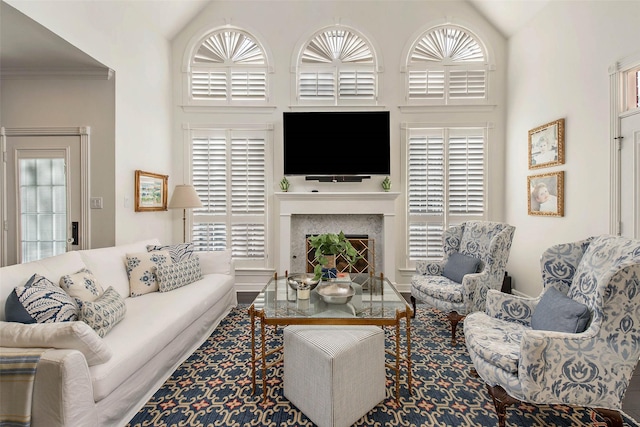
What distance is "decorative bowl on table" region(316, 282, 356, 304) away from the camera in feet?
7.54

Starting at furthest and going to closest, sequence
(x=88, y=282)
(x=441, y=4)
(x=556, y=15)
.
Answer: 1. (x=441, y=4)
2. (x=556, y=15)
3. (x=88, y=282)

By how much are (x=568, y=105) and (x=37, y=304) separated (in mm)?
4814

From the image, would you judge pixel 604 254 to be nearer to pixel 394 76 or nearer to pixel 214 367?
pixel 214 367

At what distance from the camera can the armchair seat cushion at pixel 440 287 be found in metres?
2.83

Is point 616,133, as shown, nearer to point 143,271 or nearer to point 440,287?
point 440,287

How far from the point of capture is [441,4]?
14.0ft

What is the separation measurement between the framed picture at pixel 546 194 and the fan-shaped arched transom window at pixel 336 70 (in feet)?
7.71

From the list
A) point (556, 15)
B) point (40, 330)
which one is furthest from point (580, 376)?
point (556, 15)

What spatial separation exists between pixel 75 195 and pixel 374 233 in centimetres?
361

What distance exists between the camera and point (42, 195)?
10.6ft

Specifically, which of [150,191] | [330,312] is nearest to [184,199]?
[150,191]

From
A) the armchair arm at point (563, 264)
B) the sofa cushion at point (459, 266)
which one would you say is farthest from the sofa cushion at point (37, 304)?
the sofa cushion at point (459, 266)

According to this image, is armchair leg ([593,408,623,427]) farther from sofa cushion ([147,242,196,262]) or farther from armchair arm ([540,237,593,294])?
sofa cushion ([147,242,196,262])

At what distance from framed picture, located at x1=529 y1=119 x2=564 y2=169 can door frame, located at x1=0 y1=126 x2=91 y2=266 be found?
5.06 m
